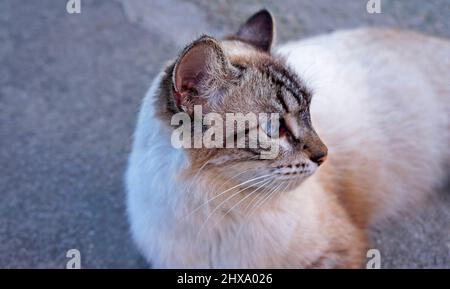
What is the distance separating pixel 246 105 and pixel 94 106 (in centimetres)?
197

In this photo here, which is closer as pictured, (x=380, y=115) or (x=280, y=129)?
(x=280, y=129)

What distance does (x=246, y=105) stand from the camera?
206cm

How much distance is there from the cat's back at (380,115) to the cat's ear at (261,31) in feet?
1.33

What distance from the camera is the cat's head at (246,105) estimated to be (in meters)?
1.99

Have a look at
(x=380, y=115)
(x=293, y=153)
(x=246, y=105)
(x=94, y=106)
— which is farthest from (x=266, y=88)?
(x=94, y=106)

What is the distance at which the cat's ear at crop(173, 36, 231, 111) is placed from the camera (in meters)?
1.91

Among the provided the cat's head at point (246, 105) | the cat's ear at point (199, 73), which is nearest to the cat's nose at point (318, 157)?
the cat's head at point (246, 105)

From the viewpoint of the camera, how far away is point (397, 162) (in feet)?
10.0

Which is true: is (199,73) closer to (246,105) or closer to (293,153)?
(246,105)

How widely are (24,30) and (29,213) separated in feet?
6.58

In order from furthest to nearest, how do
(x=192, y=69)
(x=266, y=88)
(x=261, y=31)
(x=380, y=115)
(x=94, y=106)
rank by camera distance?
(x=94, y=106) → (x=380, y=115) → (x=261, y=31) → (x=266, y=88) → (x=192, y=69)

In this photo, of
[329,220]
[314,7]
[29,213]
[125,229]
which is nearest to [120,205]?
[125,229]

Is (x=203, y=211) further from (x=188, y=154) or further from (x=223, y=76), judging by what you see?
(x=223, y=76)

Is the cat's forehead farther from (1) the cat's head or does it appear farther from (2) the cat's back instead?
(2) the cat's back
